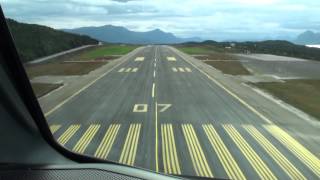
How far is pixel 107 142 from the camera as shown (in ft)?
46.2

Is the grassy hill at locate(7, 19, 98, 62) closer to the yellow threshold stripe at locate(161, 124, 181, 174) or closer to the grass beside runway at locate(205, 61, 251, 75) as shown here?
the yellow threshold stripe at locate(161, 124, 181, 174)

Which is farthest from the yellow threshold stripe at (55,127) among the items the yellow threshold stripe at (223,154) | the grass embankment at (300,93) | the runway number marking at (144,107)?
the grass embankment at (300,93)

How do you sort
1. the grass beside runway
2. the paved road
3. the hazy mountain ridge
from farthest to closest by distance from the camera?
the hazy mountain ridge < the grass beside runway < the paved road

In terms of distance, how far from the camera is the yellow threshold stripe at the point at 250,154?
1047cm

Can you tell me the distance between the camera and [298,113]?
20312 millimetres

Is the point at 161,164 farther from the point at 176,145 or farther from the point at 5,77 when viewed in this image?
the point at 5,77

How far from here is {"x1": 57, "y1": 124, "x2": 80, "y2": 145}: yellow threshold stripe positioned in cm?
1440

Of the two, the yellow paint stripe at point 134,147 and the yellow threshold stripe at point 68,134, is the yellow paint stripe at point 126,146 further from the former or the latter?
the yellow threshold stripe at point 68,134

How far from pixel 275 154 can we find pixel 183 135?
3.41 metres

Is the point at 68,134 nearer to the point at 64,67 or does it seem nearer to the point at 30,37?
the point at 30,37

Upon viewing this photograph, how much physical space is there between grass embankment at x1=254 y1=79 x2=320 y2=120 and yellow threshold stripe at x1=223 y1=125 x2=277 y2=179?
201 inches

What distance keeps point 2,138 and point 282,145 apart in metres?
9.96

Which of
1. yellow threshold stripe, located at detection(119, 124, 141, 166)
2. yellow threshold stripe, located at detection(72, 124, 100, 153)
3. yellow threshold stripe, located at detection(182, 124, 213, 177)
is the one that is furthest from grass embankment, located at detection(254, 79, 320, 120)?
yellow threshold stripe, located at detection(72, 124, 100, 153)

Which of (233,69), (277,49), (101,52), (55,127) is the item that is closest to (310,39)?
(277,49)
